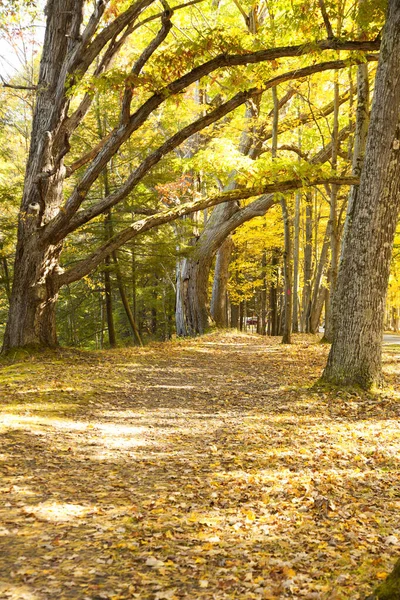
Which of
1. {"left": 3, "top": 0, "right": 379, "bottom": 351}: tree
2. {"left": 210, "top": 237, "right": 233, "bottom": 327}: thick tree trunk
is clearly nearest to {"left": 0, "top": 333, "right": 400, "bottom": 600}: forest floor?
{"left": 3, "top": 0, "right": 379, "bottom": 351}: tree

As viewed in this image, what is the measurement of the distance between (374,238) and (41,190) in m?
6.91

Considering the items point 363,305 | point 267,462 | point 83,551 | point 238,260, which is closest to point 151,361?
point 363,305

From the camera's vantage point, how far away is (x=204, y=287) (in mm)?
19750

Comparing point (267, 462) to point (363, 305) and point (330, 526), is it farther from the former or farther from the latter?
point (363, 305)

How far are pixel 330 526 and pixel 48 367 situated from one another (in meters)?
7.10

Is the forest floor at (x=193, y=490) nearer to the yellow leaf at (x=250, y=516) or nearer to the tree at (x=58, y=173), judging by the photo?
the yellow leaf at (x=250, y=516)

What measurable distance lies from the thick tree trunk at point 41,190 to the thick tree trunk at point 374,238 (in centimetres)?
634

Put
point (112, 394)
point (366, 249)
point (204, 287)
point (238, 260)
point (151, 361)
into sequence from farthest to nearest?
point (238, 260) → point (204, 287) → point (151, 361) → point (112, 394) → point (366, 249)

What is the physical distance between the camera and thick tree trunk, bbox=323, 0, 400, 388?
25.4ft

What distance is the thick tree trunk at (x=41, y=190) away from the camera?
10.9 metres

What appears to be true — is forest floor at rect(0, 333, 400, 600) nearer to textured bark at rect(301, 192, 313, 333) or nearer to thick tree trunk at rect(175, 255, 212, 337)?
thick tree trunk at rect(175, 255, 212, 337)

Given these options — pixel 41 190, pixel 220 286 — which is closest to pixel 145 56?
pixel 41 190

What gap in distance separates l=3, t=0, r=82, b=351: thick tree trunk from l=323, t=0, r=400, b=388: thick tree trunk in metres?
6.34

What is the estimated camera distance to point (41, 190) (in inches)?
429
